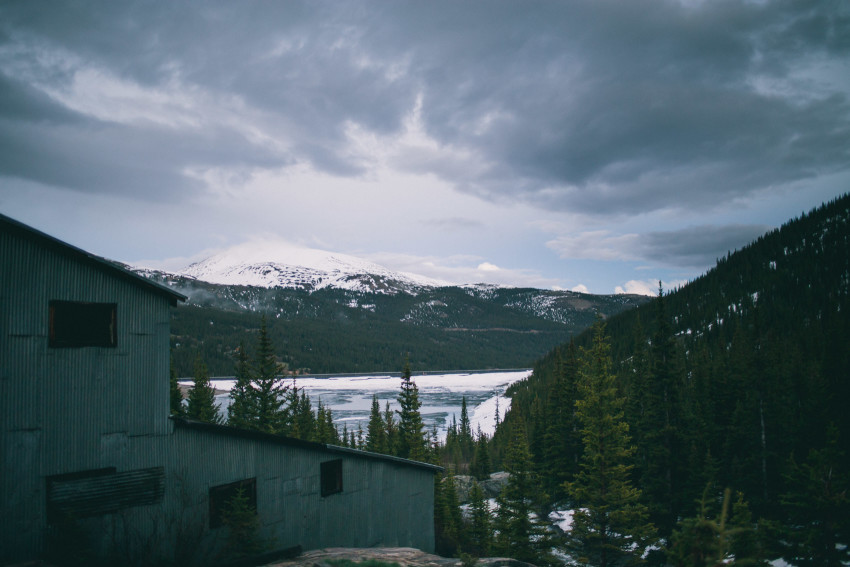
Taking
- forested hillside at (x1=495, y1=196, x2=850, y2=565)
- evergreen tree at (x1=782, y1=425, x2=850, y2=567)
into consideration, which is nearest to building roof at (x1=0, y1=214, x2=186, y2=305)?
forested hillside at (x1=495, y1=196, x2=850, y2=565)

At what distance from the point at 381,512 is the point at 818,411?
2820 centimetres

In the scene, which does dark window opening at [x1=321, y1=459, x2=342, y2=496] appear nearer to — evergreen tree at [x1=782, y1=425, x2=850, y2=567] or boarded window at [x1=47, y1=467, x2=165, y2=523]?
boarded window at [x1=47, y1=467, x2=165, y2=523]

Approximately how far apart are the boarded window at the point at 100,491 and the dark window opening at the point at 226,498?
1.74 m

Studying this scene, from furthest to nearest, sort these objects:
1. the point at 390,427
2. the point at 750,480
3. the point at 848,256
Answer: the point at 848,256 → the point at 390,427 → the point at 750,480

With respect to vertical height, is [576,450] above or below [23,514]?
below

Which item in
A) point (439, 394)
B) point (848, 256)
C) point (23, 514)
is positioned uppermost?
point (848, 256)

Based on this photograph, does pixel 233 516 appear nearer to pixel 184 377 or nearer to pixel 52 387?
pixel 52 387

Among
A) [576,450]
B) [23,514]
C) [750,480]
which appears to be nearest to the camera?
[23,514]

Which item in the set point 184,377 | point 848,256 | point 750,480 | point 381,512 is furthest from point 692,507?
point 184,377

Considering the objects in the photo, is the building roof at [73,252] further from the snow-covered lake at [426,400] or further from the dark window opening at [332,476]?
the snow-covered lake at [426,400]

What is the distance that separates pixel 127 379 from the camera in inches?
487

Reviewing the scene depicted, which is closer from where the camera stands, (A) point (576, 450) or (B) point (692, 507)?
(B) point (692, 507)

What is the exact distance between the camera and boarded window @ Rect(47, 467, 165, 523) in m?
11.1

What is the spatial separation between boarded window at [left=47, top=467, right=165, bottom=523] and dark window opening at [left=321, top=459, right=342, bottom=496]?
234 inches
